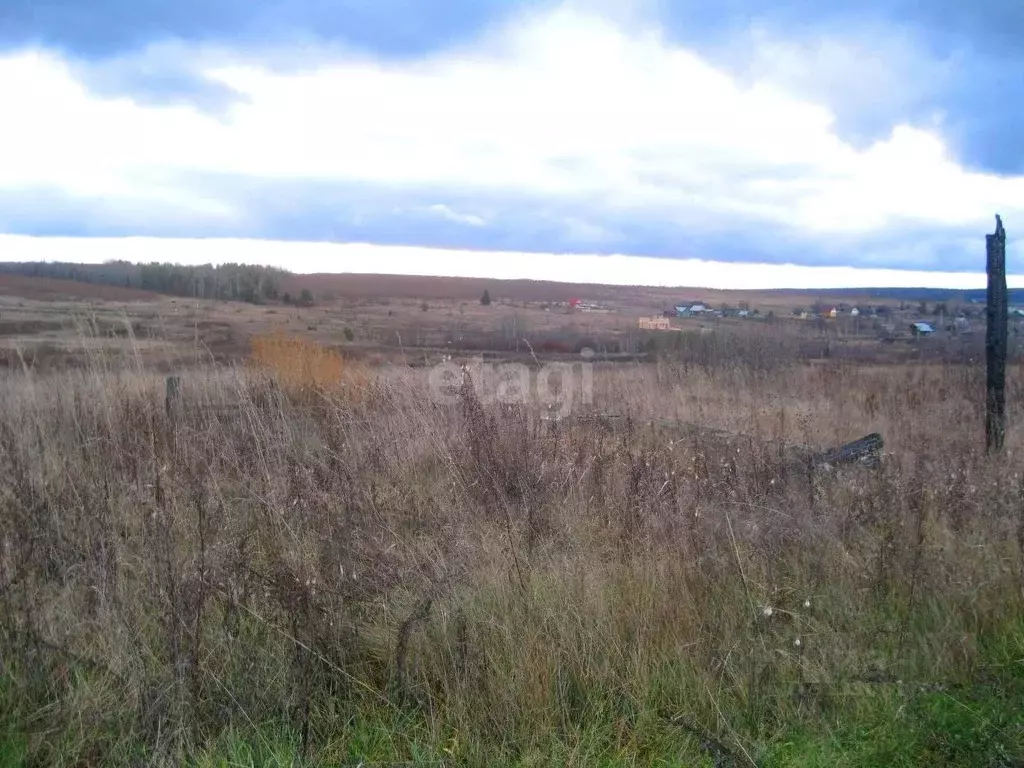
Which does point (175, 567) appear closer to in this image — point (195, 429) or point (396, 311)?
point (195, 429)

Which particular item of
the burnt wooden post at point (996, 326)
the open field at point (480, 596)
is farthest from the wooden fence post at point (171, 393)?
the burnt wooden post at point (996, 326)

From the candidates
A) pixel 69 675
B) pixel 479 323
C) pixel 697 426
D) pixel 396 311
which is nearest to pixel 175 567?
pixel 69 675

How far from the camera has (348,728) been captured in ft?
9.78

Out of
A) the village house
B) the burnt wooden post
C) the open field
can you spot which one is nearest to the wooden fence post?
the open field

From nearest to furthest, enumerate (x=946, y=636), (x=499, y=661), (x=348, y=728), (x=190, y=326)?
(x=348, y=728) < (x=499, y=661) < (x=946, y=636) < (x=190, y=326)

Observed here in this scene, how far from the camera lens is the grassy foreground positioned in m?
2.92

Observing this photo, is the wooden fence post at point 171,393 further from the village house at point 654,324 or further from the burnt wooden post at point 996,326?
the village house at point 654,324

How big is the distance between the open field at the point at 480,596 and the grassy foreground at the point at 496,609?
1 cm

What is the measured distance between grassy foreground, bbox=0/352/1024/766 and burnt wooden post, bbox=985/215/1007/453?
A: 1886mm

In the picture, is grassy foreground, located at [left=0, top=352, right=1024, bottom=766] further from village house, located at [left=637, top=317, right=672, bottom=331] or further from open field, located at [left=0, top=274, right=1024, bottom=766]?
village house, located at [left=637, top=317, right=672, bottom=331]

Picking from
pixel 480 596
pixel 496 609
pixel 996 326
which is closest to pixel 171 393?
pixel 480 596

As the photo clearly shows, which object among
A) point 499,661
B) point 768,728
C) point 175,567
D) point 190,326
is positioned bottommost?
point 768,728

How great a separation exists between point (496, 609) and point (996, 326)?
6104 millimetres

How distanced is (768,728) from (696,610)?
0.67 m
